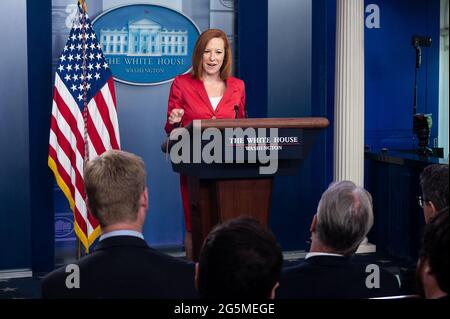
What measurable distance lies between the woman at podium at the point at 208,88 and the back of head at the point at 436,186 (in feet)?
4.86

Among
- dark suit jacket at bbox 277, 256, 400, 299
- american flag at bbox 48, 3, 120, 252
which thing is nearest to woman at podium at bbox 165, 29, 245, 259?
american flag at bbox 48, 3, 120, 252

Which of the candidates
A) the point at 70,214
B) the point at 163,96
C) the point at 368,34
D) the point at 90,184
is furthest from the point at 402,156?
the point at 90,184

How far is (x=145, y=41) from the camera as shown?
5.55 meters

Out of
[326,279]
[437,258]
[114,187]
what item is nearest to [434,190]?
[326,279]

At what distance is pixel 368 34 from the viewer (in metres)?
6.48

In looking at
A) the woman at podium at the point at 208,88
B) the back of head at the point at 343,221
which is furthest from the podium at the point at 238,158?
the back of head at the point at 343,221

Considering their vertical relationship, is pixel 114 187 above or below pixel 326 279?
above

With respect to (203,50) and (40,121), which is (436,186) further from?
(40,121)

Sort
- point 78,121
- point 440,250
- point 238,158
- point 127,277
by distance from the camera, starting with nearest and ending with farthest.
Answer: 1. point 440,250
2. point 127,277
3. point 238,158
4. point 78,121

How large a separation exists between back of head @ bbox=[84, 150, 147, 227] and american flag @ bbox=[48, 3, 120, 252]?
8.92ft

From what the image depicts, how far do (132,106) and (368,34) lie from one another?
224cm

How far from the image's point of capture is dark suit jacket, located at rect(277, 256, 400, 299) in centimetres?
218

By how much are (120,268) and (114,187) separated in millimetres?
301

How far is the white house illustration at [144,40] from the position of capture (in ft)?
18.0
